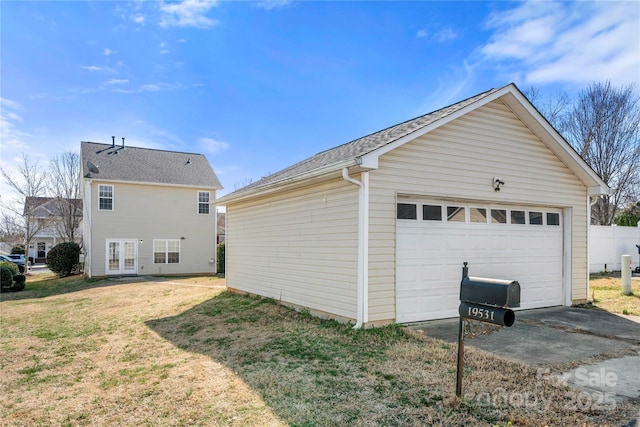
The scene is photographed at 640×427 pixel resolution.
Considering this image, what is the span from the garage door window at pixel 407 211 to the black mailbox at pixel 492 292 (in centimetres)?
373

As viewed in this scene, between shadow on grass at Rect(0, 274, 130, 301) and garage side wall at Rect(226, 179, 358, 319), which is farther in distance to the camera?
shadow on grass at Rect(0, 274, 130, 301)

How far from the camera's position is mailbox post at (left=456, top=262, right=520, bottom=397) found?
331 centimetres

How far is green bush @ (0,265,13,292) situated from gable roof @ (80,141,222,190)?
5.59m

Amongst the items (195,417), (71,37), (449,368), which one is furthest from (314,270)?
(71,37)

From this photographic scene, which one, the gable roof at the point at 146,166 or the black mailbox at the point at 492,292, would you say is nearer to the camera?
the black mailbox at the point at 492,292

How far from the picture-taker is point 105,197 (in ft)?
67.3

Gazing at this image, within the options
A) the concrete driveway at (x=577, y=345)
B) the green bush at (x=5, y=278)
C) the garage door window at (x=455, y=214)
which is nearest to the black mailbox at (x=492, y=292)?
the concrete driveway at (x=577, y=345)

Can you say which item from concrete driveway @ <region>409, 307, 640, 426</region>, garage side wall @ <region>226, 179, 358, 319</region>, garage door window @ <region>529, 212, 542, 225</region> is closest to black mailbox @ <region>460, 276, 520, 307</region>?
concrete driveway @ <region>409, 307, 640, 426</region>

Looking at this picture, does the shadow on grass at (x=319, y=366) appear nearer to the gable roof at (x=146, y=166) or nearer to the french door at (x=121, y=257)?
the french door at (x=121, y=257)

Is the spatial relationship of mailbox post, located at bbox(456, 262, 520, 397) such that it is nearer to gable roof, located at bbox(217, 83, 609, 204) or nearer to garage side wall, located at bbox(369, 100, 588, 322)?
garage side wall, located at bbox(369, 100, 588, 322)

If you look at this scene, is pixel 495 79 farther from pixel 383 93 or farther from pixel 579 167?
pixel 579 167

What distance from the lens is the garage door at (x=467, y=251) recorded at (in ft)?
24.4

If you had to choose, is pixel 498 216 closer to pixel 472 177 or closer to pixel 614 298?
pixel 472 177

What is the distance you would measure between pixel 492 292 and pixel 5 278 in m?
20.3
